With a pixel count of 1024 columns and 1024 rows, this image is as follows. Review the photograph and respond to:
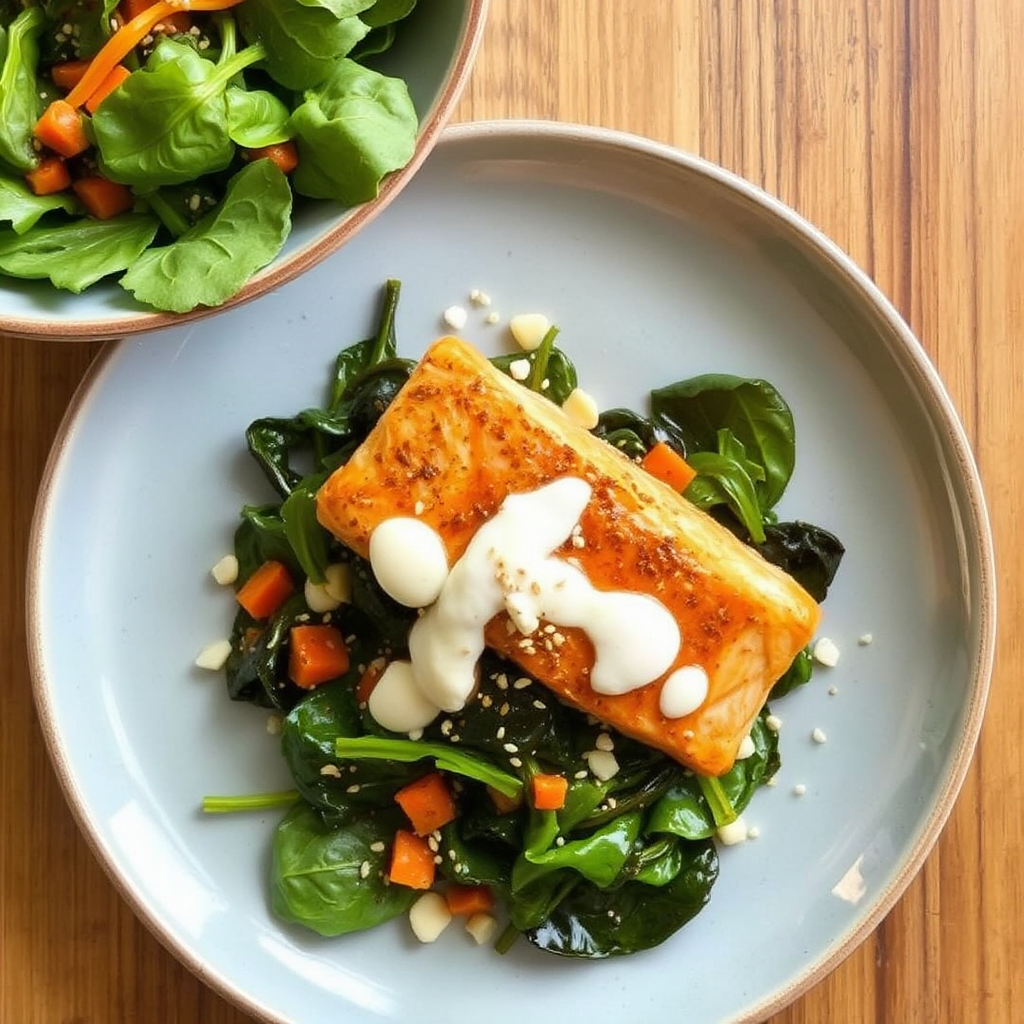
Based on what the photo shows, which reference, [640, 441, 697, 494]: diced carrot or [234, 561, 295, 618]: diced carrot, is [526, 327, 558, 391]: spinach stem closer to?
[640, 441, 697, 494]: diced carrot

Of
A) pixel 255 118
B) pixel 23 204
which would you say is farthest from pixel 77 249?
pixel 255 118

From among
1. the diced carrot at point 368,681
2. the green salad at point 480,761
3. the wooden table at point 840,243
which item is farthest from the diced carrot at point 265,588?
the wooden table at point 840,243

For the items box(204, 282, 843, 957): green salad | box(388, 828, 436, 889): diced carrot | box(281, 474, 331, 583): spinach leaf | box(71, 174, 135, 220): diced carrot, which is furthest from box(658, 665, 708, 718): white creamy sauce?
box(71, 174, 135, 220): diced carrot

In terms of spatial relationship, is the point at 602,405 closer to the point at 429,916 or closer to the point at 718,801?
the point at 718,801

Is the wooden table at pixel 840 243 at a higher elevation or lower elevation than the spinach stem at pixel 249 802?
higher

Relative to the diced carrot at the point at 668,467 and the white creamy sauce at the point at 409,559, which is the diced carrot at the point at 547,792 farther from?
the diced carrot at the point at 668,467

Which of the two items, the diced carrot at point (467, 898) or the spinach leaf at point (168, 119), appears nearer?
the spinach leaf at point (168, 119)

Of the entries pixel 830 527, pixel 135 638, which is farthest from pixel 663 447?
pixel 135 638
